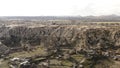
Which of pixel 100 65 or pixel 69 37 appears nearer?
pixel 100 65

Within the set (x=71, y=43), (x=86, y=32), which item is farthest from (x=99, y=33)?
(x=71, y=43)

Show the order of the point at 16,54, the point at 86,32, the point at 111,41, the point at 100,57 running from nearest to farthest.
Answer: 1. the point at 100,57
2. the point at 16,54
3. the point at 111,41
4. the point at 86,32

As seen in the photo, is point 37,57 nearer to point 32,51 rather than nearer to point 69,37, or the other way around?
point 32,51

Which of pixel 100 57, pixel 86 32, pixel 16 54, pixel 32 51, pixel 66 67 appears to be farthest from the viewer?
pixel 86 32

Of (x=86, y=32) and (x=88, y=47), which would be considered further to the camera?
(x=86, y=32)

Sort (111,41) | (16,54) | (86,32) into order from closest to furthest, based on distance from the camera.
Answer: (16,54) < (111,41) < (86,32)

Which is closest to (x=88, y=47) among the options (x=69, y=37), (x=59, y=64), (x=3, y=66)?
(x=69, y=37)

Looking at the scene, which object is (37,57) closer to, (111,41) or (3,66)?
(3,66)
